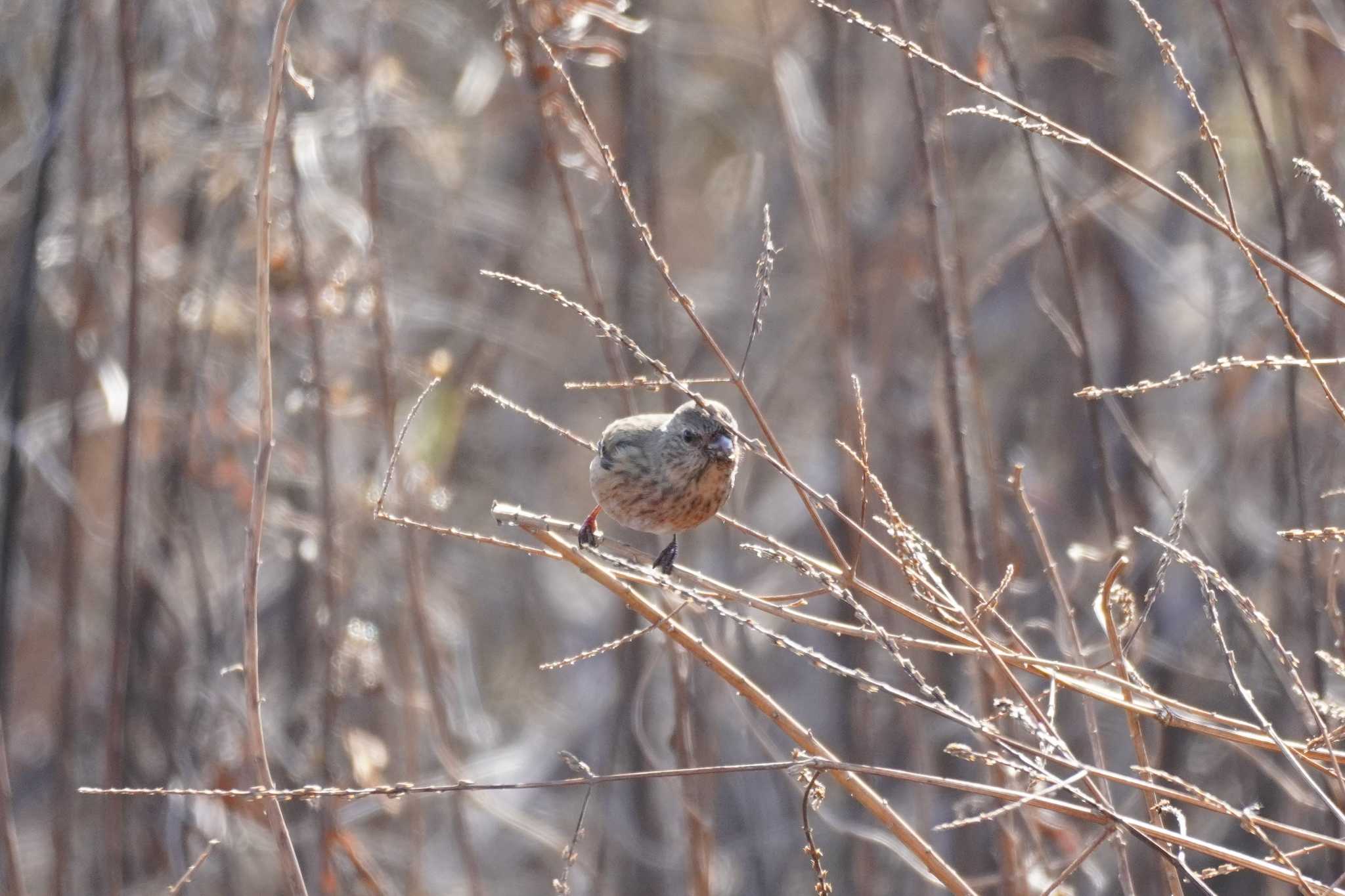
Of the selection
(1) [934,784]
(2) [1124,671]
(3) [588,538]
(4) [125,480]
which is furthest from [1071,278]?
(4) [125,480]

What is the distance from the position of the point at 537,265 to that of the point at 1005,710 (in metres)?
5.28

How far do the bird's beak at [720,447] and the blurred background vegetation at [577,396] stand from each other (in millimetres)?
377

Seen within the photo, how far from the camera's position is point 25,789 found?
21.7ft

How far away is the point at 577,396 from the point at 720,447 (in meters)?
3.82

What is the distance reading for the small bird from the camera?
12.1ft

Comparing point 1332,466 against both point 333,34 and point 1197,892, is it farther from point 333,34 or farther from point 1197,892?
point 333,34

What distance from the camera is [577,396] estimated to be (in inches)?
293

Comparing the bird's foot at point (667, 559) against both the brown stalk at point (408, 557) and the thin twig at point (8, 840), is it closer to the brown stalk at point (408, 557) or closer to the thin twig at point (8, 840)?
the brown stalk at point (408, 557)

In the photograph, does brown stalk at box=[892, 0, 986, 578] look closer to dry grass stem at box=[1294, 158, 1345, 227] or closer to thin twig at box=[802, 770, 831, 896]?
thin twig at box=[802, 770, 831, 896]

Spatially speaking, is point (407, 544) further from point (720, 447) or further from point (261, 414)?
point (261, 414)

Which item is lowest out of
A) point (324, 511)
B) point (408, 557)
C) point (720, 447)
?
point (408, 557)

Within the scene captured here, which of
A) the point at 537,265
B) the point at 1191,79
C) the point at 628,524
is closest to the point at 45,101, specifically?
the point at 628,524

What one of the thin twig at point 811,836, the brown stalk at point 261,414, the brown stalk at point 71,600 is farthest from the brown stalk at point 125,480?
the thin twig at point 811,836

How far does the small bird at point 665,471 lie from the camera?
3.69 metres
